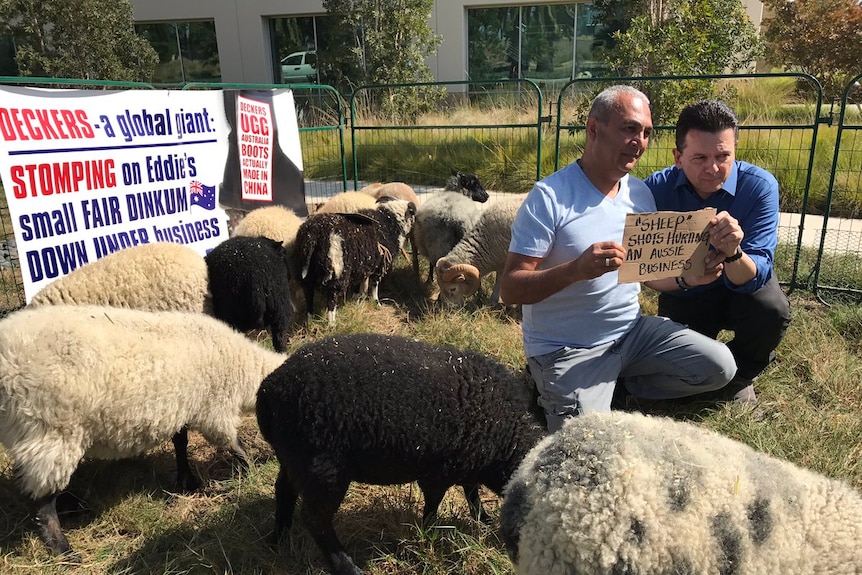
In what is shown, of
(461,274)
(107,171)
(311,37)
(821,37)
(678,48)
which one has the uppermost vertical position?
(311,37)

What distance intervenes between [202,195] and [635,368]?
429 cm

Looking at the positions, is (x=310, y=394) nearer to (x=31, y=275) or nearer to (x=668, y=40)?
(x=31, y=275)

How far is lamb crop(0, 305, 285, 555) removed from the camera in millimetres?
2559

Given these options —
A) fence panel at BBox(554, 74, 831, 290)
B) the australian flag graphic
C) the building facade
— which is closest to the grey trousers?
fence panel at BBox(554, 74, 831, 290)

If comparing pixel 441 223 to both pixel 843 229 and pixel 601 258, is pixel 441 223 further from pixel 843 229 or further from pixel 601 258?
pixel 843 229

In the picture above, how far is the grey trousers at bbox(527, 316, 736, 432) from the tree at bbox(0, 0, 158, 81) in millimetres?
15166

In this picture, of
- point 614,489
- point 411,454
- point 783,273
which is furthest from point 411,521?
point 783,273

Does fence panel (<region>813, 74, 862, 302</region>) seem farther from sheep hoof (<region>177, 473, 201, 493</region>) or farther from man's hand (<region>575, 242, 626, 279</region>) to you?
sheep hoof (<region>177, 473, 201, 493</region>)

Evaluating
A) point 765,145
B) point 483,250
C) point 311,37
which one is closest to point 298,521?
point 483,250

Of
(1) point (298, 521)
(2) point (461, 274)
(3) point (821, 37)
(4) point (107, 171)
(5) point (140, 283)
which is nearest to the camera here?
(1) point (298, 521)

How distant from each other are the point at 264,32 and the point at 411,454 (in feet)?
69.8

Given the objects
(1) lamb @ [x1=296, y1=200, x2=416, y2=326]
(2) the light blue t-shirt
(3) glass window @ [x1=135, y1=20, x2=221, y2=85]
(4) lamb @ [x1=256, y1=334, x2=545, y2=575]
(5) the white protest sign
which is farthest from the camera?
(3) glass window @ [x1=135, y1=20, x2=221, y2=85]

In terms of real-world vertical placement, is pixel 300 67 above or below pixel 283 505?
above

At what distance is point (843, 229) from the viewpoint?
7.81 metres
